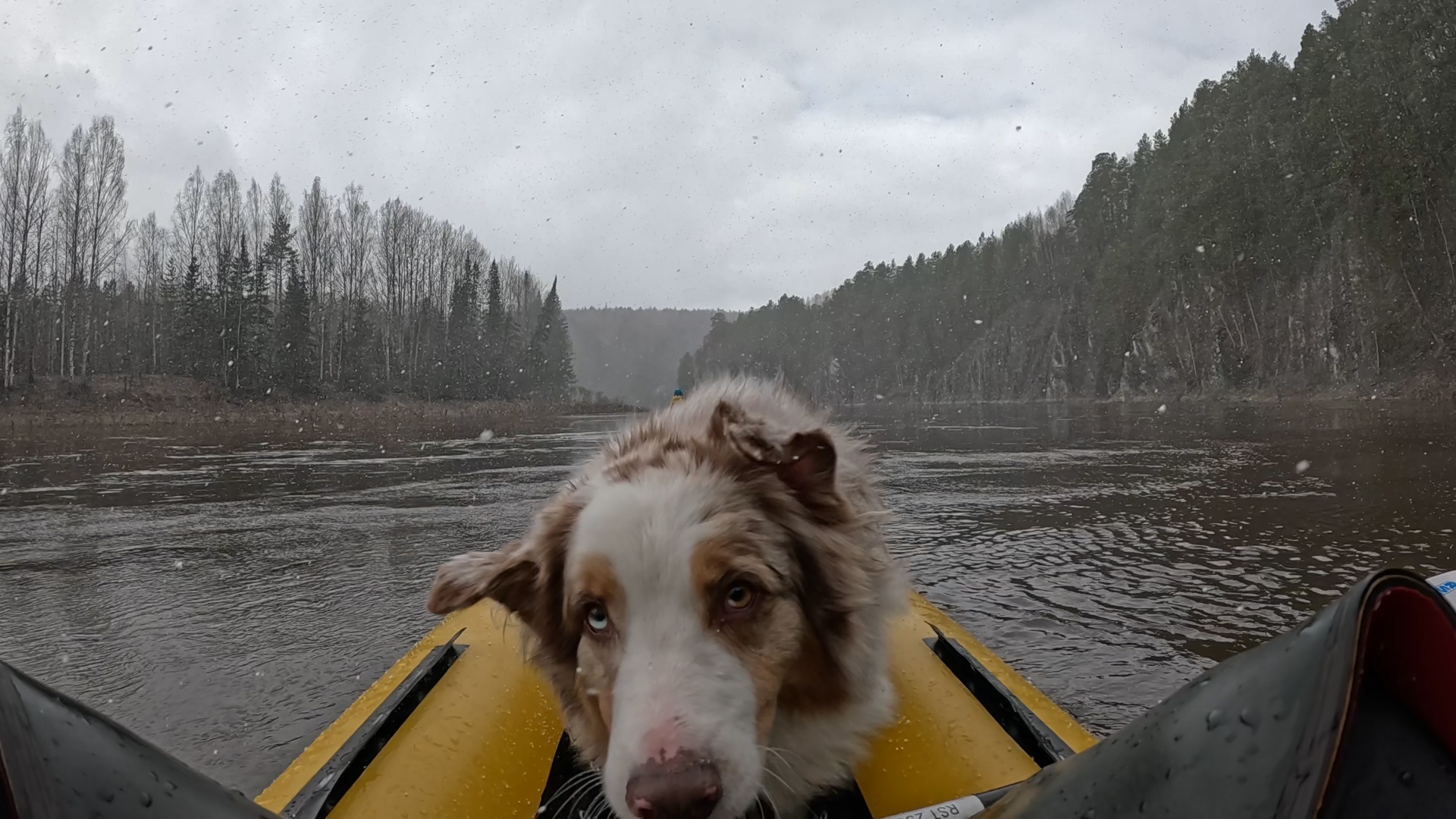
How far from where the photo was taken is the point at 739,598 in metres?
2.38

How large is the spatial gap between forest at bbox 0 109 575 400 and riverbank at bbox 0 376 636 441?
2.01 meters

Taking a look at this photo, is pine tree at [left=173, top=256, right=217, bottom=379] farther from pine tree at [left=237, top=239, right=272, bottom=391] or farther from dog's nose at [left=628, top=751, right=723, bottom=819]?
dog's nose at [left=628, top=751, right=723, bottom=819]

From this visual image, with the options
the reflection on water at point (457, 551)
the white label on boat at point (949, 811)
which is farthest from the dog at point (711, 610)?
the reflection on water at point (457, 551)

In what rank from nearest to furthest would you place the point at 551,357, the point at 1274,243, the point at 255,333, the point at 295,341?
1. the point at 1274,243
2. the point at 255,333
3. the point at 295,341
4. the point at 551,357

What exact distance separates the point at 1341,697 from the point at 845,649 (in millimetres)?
1897

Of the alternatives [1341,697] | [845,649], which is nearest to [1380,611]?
[1341,697]

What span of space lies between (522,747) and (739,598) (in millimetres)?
1177

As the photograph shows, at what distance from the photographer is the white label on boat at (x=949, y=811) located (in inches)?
80.7

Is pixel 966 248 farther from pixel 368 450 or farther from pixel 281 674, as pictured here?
pixel 281 674

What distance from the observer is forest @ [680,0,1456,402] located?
37.5 metres

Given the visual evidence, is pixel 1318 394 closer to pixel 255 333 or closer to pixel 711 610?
pixel 711 610

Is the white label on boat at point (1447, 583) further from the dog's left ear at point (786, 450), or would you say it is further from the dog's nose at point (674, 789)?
the dog's nose at point (674, 789)

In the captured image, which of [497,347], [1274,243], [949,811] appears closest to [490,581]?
[949,811]

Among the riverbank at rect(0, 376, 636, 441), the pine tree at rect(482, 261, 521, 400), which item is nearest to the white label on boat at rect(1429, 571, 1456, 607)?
the riverbank at rect(0, 376, 636, 441)
